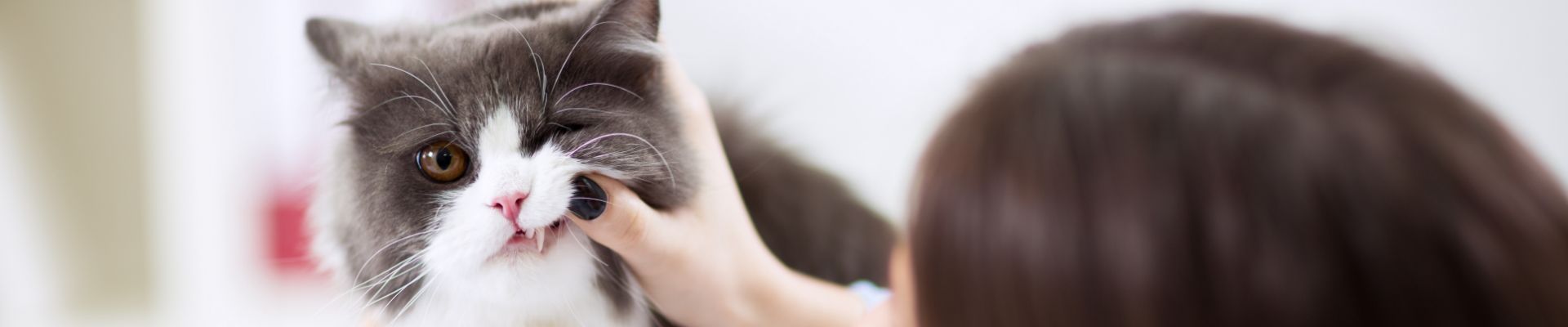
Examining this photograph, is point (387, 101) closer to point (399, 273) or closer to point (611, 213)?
point (399, 273)

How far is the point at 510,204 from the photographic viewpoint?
848mm

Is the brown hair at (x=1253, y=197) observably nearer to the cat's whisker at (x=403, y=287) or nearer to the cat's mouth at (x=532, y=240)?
the cat's mouth at (x=532, y=240)

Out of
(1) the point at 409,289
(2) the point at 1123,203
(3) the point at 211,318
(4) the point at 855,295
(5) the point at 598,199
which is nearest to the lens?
(2) the point at 1123,203

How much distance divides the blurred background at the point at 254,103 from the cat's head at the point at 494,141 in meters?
0.38

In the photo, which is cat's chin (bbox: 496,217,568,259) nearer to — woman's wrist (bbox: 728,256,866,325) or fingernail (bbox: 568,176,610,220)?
fingernail (bbox: 568,176,610,220)

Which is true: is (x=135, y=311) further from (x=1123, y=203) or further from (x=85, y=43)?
(x=1123, y=203)

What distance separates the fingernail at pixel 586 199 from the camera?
885mm

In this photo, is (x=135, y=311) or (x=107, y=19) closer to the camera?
(x=107, y=19)

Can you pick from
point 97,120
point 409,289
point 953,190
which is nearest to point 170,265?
point 97,120

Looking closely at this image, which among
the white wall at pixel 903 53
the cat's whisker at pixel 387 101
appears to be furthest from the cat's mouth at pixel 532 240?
the white wall at pixel 903 53

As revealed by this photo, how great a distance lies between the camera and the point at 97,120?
2258 mm

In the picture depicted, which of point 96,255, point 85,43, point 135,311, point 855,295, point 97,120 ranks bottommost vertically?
point 855,295

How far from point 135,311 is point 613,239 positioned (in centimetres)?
235

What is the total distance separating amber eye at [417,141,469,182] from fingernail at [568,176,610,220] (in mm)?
148
